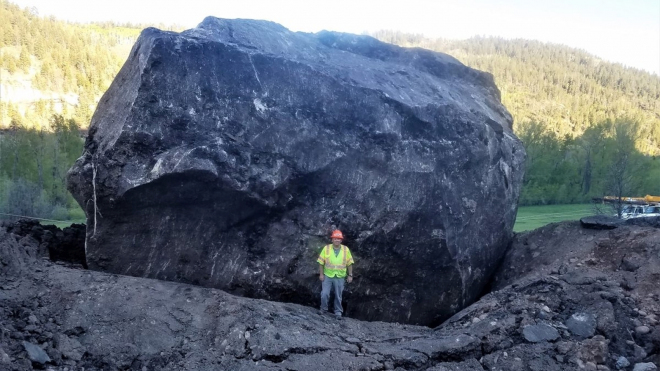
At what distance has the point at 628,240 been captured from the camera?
23.3 ft

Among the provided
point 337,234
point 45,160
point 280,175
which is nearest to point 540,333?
point 337,234

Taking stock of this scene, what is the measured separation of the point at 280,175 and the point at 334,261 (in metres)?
1.31

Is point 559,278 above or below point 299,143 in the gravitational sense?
below

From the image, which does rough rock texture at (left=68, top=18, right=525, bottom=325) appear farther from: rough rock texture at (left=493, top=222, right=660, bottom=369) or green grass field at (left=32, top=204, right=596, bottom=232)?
green grass field at (left=32, top=204, right=596, bottom=232)

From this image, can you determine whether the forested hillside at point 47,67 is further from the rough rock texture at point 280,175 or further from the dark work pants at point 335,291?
the dark work pants at point 335,291

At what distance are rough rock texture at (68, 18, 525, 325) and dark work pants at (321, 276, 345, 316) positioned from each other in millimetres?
377

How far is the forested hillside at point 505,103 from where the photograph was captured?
24.9 meters

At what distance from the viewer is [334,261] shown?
627 centimetres

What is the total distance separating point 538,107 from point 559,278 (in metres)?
102

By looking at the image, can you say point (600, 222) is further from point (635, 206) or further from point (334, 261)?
point (635, 206)

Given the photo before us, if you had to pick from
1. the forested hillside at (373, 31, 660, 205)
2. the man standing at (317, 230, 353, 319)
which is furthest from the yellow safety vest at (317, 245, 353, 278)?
the forested hillside at (373, 31, 660, 205)

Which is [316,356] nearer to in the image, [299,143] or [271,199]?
[271,199]

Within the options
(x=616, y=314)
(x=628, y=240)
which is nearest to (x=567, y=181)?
(x=628, y=240)

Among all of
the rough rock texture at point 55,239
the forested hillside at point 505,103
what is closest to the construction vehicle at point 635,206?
the forested hillside at point 505,103
